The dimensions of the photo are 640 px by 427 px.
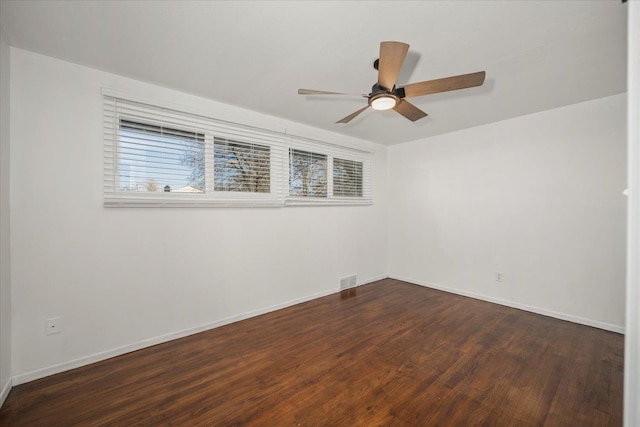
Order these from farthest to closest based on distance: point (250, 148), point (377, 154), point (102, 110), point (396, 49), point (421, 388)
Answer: point (377, 154) → point (250, 148) → point (102, 110) → point (421, 388) → point (396, 49)

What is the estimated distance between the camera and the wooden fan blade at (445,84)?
1721mm

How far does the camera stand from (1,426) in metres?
1.58

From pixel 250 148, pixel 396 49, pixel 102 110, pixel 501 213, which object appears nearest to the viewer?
pixel 396 49

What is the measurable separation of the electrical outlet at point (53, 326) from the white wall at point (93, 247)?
30mm

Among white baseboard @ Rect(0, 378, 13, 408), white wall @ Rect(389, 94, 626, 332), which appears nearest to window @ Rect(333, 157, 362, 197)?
white wall @ Rect(389, 94, 626, 332)

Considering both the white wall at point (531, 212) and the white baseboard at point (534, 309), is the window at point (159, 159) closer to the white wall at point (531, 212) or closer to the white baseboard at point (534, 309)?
the white wall at point (531, 212)

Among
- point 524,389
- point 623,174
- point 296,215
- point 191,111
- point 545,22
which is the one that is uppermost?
point 545,22

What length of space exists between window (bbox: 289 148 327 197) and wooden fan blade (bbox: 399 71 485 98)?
6.29 ft

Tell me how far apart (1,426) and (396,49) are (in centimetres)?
318

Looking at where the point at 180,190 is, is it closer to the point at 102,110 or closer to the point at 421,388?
the point at 102,110

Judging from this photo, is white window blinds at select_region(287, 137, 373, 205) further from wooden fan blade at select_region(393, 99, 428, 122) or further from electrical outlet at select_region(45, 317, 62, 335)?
electrical outlet at select_region(45, 317, 62, 335)

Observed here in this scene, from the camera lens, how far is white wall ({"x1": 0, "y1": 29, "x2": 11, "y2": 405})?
69.4 inches

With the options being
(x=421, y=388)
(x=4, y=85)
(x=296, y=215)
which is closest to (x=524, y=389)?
(x=421, y=388)

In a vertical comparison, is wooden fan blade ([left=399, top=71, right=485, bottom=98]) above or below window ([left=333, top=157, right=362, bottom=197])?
above
